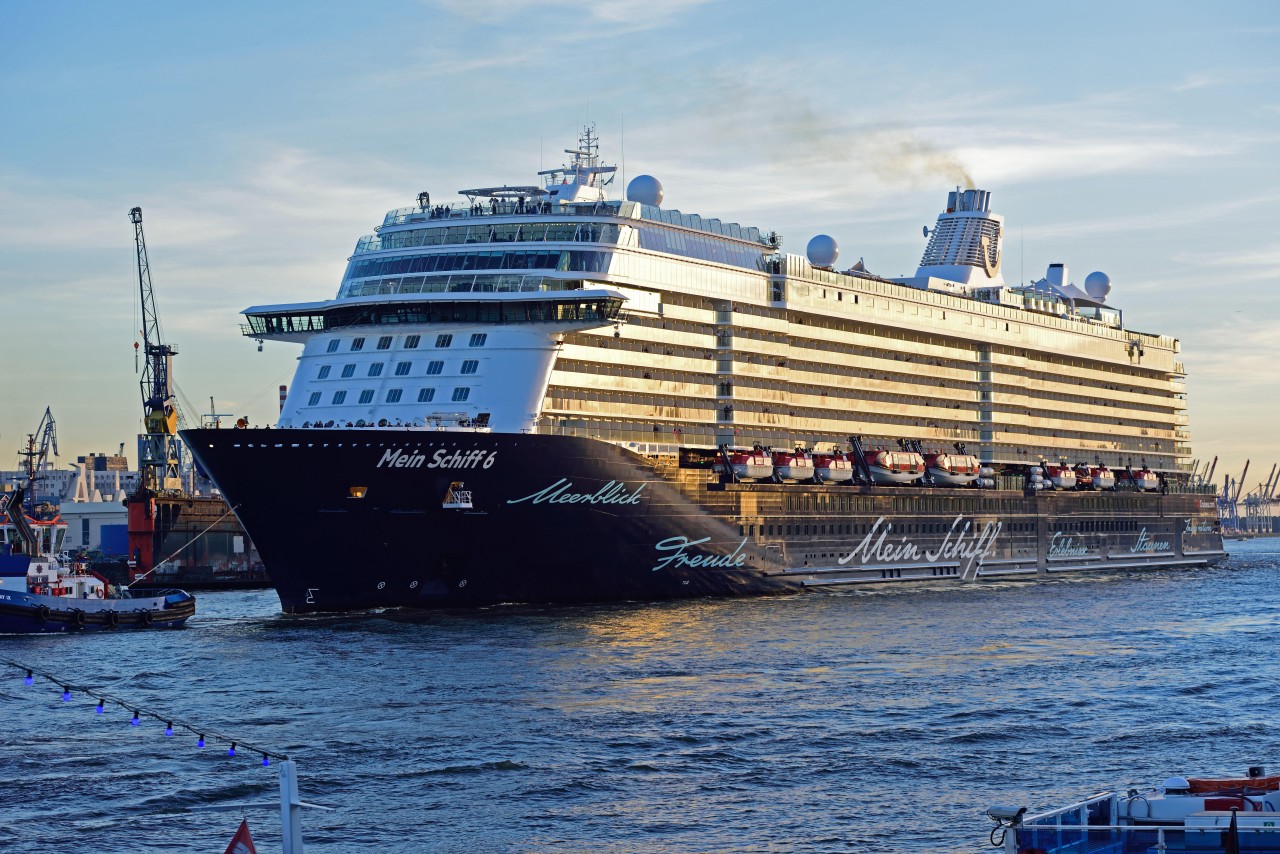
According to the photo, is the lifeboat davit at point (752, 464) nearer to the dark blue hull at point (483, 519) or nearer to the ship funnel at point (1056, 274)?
the dark blue hull at point (483, 519)

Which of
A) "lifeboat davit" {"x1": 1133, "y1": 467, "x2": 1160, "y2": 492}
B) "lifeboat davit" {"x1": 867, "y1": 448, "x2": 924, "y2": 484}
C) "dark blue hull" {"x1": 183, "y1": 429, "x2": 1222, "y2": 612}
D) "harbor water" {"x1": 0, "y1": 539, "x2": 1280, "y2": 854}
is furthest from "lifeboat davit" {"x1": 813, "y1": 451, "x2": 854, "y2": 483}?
"lifeboat davit" {"x1": 1133, "y1": 467, "x2": 1160, "y2": 492}

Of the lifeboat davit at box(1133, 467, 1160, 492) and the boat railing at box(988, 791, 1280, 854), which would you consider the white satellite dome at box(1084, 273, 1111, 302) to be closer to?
the lifeboat davit at box(1133, 467, 1160, 492)

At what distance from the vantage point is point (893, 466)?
81.9 m

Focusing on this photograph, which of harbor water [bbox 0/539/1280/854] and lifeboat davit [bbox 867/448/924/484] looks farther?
lifeboat davit [bbox 867/448/924/484]

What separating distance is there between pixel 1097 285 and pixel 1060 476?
83.5 feet

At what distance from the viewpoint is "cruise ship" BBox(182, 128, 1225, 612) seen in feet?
186

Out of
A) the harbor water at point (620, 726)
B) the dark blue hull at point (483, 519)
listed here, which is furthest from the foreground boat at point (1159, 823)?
the dark blue hull at point (483, 519)

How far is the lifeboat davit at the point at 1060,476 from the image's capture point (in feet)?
325

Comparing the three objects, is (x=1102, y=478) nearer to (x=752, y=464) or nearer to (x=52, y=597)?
(x=752, y=464)

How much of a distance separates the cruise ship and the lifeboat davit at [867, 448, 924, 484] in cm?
12

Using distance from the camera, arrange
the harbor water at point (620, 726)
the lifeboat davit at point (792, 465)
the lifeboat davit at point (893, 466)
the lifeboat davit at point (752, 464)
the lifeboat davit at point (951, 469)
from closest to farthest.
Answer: the harbor water at point (620, 726)
the lifeboat davit at point (752, 464)
the lifeboat davit at point (792, 465)
the lifeboat davit at point (893, 466)
the lifeboat davit at point (951, 469)

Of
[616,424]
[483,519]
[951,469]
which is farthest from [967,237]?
[483,519]

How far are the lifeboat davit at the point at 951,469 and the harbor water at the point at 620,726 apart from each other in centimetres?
2546

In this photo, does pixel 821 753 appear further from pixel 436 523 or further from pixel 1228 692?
pixel 436 523
